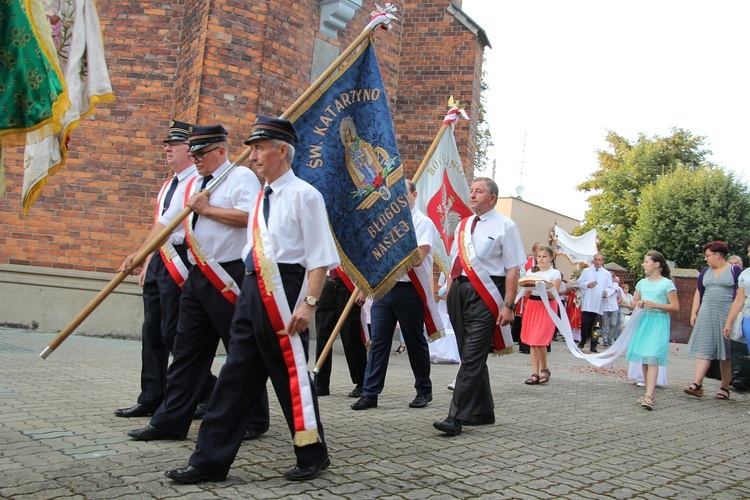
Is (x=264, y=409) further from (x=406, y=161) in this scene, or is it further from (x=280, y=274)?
(x=406, y=161)

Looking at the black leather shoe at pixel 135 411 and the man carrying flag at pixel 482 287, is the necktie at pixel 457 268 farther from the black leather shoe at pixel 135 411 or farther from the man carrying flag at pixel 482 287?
the black leather shoe at pixel 135 411

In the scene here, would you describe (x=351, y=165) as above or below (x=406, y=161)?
below

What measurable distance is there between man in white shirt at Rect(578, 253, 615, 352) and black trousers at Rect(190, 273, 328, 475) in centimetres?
1362

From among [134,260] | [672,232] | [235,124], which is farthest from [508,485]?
[672,232]

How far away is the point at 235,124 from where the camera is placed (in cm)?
1065

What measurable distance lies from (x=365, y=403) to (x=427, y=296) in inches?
47.2

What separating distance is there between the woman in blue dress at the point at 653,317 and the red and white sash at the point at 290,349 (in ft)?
18.9

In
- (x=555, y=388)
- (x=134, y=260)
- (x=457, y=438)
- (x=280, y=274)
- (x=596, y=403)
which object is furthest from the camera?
(x=555, y=388)

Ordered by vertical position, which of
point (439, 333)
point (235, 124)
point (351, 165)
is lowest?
point (439, 333)

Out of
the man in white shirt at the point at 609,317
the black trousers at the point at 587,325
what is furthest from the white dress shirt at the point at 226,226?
the man in white shirt at the point at 609,317

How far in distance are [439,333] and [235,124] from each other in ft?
16.7

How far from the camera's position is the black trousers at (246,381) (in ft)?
13.1

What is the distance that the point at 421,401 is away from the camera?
6.95 meters

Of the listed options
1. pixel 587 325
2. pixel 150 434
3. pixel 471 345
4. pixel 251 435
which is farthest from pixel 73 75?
pixel 587 325
